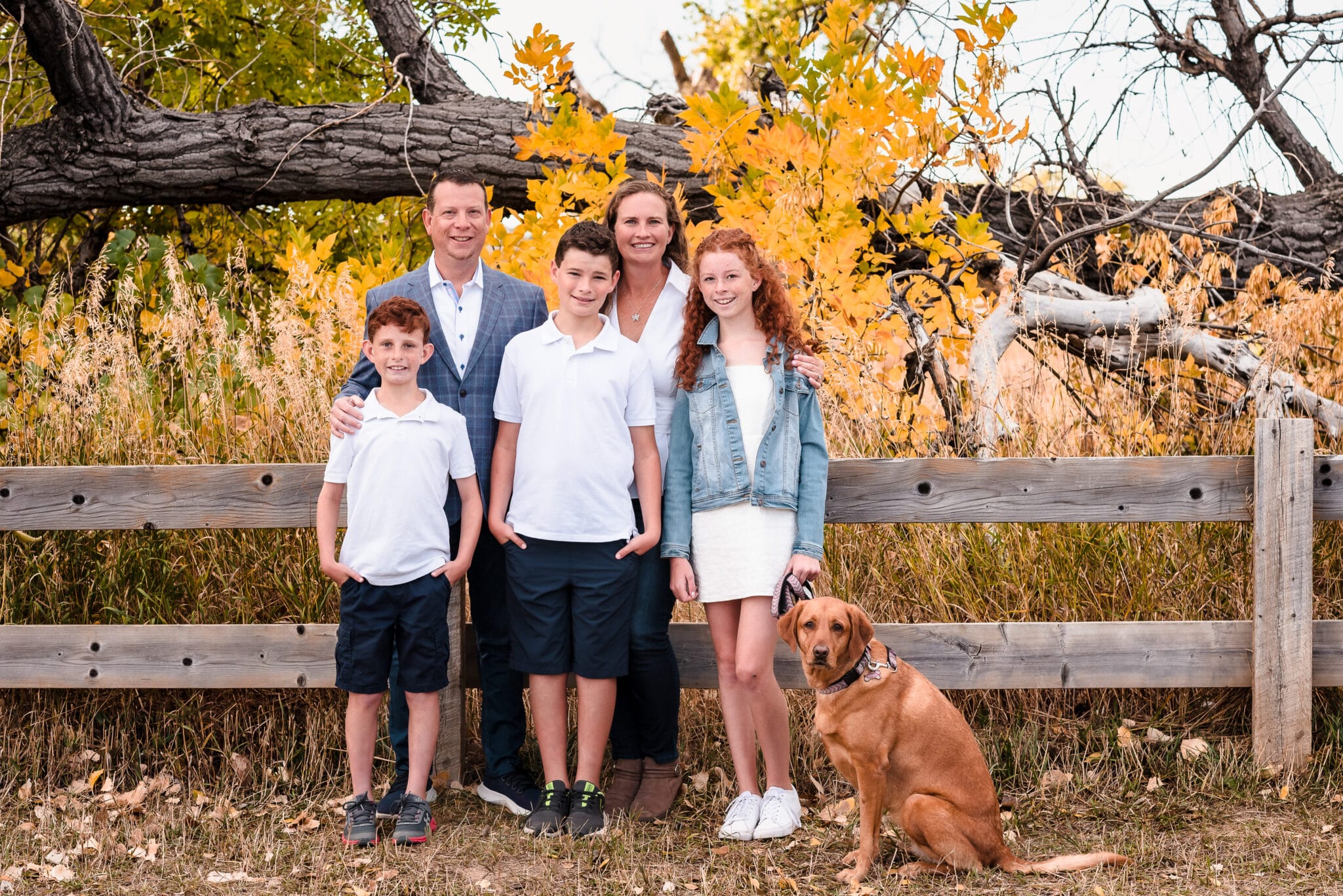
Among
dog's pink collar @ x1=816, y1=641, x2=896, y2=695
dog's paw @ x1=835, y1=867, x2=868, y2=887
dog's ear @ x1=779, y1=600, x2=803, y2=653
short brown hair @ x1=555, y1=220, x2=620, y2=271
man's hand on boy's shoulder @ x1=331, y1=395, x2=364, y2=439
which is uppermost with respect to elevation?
short brown hair @ x1=555, y1=220, x2=620, y2=271

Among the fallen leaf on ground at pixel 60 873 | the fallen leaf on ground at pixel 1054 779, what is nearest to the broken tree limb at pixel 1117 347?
the fallen leaf on ground at pixel 1054 779

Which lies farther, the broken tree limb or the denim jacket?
the broken tree limb

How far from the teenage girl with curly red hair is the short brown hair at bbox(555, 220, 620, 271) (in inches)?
10.9

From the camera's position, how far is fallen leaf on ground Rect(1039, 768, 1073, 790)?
377cm

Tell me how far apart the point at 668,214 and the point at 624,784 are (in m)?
1.86

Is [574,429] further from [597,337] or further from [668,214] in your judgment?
[668,214]

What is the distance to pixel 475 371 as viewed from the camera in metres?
3.48

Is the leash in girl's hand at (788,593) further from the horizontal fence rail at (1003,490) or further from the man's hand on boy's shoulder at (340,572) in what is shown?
the man's hand on boy's shoulder at (340,572)

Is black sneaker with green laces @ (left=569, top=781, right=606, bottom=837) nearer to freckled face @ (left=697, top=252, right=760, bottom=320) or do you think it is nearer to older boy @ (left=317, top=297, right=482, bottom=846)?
older boy @ (left=317, top=297, right=482, bottom=846)

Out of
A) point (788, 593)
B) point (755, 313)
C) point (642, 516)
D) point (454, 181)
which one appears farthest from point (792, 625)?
point (454, 181)

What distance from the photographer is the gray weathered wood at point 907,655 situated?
3822mm

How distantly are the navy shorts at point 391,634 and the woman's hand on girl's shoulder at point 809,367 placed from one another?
4.02ft

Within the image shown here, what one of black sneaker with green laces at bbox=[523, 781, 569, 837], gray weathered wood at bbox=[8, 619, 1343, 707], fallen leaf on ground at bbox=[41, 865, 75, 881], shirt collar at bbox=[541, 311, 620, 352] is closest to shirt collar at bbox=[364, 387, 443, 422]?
shirt collar at bbox=[541, 311, 620, 352]

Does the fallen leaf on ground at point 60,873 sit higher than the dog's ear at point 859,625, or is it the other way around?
the dog's ear at point 859,625
